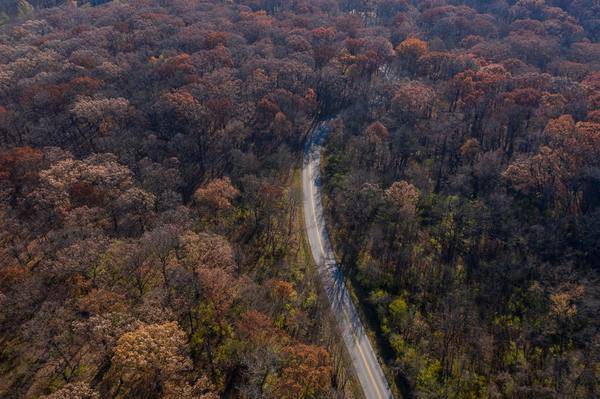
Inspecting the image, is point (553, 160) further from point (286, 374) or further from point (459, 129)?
point (286, 374)

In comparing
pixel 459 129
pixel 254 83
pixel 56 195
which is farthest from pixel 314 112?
pixel 56 195

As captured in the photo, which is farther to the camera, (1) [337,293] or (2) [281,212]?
(2) [281,212]

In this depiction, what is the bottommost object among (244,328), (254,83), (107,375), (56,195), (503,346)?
(503,346)

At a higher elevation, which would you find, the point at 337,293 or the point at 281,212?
the point at 281,212

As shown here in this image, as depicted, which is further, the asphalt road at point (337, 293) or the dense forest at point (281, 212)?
the asphalt road at point (337, 293)

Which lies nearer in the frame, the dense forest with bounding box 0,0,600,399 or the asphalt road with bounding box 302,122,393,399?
the dense forest with bounding box 0,0,600,399
